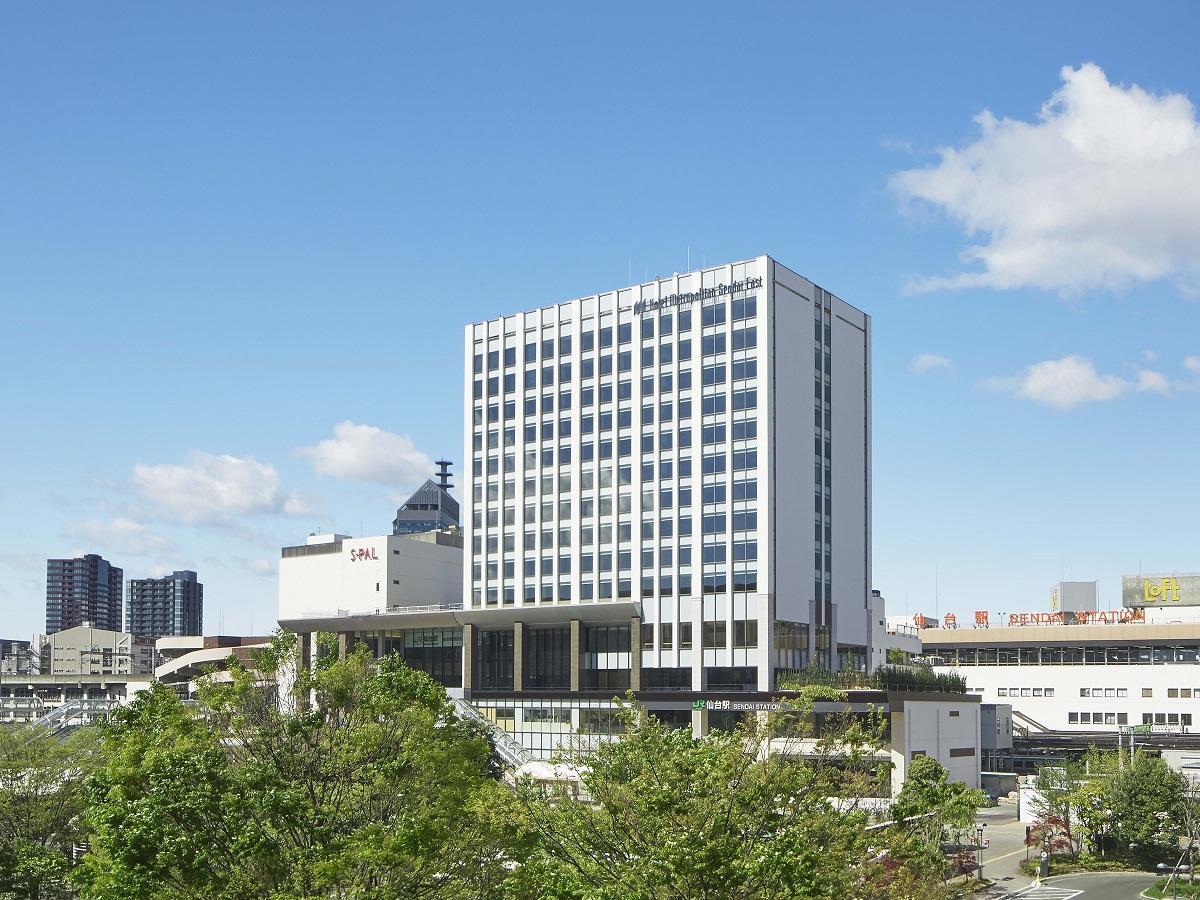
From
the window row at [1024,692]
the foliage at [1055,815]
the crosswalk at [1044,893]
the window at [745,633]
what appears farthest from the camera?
the window row at [1024,692]

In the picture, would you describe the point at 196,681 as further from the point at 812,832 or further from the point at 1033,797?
the point at 1033,797

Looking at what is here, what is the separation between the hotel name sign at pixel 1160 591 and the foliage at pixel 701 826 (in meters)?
139

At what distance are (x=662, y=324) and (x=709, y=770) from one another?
8733 centimetres

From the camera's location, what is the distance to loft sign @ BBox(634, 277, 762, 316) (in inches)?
4619

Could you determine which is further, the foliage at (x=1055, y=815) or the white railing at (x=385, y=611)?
the white railing at (x=385, y=611)

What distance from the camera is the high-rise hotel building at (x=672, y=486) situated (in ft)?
382

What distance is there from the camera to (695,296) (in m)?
121

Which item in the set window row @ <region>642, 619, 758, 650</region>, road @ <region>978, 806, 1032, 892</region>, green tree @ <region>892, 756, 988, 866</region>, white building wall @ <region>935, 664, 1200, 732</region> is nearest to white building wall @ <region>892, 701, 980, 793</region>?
road @ <region>978, 806, 1032, 892</region>

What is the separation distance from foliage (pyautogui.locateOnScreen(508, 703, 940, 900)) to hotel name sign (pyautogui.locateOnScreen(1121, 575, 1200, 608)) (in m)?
139

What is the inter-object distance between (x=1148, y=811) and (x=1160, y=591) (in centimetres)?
8991

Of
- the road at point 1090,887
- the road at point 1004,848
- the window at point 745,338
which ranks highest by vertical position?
the window at point 745,338

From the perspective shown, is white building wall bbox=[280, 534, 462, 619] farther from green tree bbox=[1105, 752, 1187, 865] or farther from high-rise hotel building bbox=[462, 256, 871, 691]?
green tree bbox=[1105, 752, 1187, 865]

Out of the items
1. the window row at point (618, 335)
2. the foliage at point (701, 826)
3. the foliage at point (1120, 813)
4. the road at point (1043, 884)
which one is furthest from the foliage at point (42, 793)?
the foliage at point (1120, 813)

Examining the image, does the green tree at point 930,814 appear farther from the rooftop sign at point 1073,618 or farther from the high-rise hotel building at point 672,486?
the rooftop sign at point 1073,618
